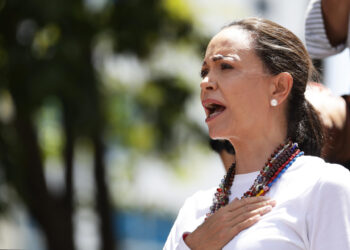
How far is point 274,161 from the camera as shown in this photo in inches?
98.5

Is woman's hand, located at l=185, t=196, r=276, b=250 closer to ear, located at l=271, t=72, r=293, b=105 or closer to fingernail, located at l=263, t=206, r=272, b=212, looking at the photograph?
fingernail, located at l=263, t=206, r=272, b=212

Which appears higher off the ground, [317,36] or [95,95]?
[317,36]

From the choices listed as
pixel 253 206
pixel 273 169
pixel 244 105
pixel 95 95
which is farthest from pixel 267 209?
pixel 95 95

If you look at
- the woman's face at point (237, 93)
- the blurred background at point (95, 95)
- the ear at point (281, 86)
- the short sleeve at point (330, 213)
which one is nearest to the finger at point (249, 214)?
the short sleeve at point (330, 213)

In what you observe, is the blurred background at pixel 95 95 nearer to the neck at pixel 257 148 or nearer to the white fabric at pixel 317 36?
the white fabric at pixel 317 36

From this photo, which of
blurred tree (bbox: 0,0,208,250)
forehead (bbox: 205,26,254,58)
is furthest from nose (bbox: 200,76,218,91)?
blurred tree (bbox: 0,0,208,250)

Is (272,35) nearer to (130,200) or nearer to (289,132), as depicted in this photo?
(289,132)

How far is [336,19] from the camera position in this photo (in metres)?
2.93

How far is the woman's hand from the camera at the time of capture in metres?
2.38

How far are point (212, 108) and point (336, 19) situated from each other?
695 millimetres

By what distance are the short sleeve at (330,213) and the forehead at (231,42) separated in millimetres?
548

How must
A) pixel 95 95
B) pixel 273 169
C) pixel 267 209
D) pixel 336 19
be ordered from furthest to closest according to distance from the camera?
pixel 95 95 < pixel 336 19 < pixel 273 169 < pixel 267 209

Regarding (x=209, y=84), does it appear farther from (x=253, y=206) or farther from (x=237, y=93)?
(x=253, y=206)

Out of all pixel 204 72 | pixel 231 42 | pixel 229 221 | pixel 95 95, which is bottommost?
pixel 95 95
